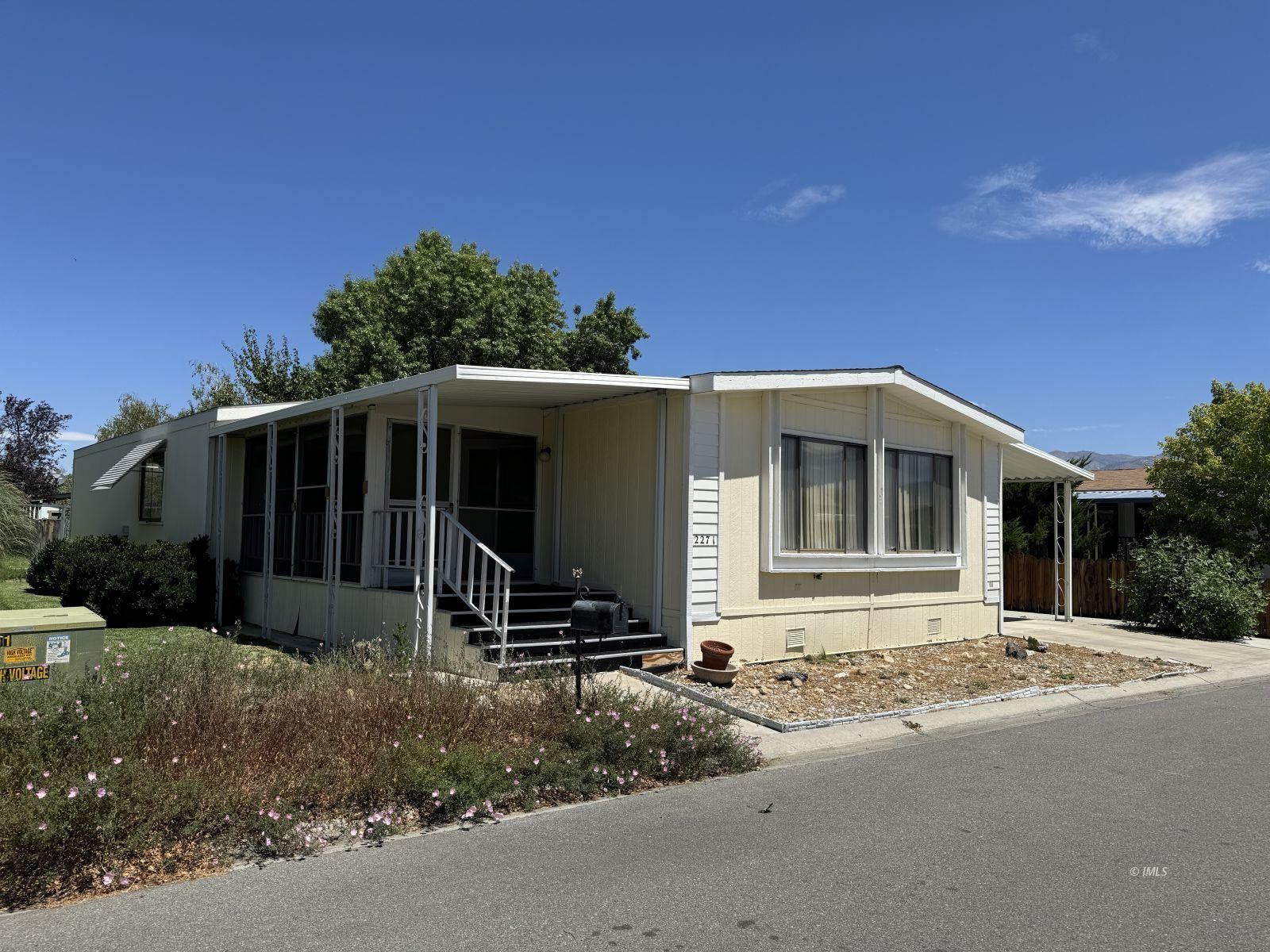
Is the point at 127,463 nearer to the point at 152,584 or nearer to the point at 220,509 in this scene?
the point at 220,509

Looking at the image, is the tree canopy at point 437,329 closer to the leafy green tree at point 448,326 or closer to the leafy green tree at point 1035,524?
the leafy green tree at point 448,326

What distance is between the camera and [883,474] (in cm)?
1211

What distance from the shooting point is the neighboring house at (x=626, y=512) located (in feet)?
33.2

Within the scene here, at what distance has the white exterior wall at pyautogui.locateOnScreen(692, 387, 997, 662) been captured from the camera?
417 inches

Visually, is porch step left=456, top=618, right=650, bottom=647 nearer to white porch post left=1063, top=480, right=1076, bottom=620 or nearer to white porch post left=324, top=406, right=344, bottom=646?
white porch post left=324, top=406, right=344, bottom=646

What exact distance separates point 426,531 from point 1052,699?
264 inches

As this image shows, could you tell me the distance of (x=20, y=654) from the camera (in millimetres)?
6309

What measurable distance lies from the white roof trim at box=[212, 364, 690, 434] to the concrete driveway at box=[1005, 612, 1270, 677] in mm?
7188

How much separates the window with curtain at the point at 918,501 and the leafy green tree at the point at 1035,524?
24.9ft

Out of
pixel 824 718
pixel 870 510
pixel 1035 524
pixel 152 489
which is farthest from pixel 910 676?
pixel 152 489

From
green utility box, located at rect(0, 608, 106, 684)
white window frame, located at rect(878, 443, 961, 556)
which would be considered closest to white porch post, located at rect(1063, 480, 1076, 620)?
white window frame, located at rect(878, 443, 961, 556)

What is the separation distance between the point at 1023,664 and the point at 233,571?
1088 cm

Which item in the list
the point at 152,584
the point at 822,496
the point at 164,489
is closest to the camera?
the point at 822,496

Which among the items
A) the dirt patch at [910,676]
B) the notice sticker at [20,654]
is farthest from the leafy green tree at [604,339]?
the notice sticker at [20,654]
